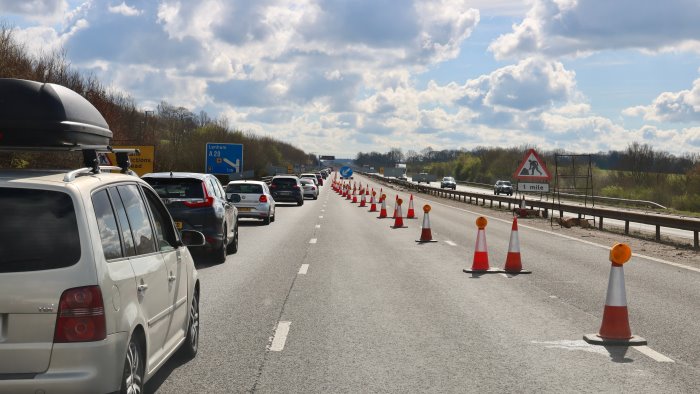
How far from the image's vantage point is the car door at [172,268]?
650 centimetres

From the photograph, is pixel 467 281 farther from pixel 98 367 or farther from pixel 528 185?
pixel 528 185

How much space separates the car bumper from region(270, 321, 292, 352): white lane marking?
11.0ft

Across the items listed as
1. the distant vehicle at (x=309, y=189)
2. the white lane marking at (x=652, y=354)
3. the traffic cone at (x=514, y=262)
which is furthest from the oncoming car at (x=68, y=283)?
the distant vehicle at (x=309, y=189)

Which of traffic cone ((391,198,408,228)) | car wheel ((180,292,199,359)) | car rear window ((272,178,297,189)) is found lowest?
traffic cone ((391,198,408,228))

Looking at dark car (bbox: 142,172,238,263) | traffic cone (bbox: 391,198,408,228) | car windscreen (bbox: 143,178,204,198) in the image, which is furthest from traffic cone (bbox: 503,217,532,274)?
traffic cone (bbox: 391,198,408,228)

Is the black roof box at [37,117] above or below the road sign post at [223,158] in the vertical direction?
above

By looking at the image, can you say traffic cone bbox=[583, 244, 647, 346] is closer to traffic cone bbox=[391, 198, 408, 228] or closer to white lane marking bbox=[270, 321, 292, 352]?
white lane marking bbox=[270, 321, 292, 352]

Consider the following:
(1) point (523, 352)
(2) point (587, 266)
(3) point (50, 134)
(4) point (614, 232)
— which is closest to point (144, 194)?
(3) point (50, 134)

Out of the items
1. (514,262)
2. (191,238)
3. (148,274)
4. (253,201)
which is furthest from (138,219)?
(253,201)

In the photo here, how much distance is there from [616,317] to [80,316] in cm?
579

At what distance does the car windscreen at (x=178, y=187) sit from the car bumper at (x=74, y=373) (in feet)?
38.4

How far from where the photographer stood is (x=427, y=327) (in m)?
9.36

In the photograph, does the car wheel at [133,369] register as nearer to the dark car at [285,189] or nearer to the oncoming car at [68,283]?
the oncoming car at [68,283]

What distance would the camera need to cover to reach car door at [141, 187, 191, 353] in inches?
256
